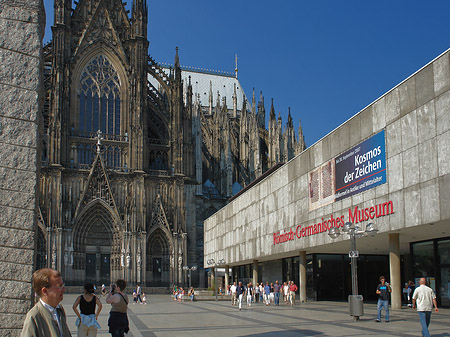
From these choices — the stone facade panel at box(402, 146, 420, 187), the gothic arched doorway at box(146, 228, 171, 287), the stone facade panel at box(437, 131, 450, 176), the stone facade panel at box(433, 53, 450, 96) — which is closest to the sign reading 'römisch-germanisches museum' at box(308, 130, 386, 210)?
the stone facade panel at box(402, 146, 420, 187)

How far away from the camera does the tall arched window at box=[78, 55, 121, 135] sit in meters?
55.2

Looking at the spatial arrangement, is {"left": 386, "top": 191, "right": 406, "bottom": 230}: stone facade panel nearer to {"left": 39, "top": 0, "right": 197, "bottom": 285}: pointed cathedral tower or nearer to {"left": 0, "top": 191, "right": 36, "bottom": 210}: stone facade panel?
{"left": 0, "top": 191, "right": 36, "bottom": 210}: stone facade panel

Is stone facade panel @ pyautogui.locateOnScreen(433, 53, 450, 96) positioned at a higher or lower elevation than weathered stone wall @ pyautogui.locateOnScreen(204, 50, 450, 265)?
higher

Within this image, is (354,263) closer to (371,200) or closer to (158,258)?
(371,200)

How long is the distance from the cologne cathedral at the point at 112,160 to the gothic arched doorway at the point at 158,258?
9 cm

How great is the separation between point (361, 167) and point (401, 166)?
2.93 metres

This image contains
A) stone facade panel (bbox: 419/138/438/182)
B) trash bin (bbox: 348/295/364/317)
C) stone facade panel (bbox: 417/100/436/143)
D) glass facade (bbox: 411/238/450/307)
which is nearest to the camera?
trash bin (bbox: 348/295/364/317)

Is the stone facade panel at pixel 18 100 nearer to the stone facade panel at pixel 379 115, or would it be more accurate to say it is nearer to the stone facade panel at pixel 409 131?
the stone facade panel at pixel 409 131

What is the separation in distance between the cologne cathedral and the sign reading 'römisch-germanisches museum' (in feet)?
89.4

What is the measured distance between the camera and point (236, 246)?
41.9 m

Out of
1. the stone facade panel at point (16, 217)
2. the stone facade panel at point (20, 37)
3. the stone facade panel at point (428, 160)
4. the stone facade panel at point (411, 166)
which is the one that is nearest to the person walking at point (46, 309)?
the stone facade panel at point (16, 217)

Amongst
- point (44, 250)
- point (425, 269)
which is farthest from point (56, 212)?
point (425, 269)

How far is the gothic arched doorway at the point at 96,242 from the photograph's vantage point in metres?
52.2

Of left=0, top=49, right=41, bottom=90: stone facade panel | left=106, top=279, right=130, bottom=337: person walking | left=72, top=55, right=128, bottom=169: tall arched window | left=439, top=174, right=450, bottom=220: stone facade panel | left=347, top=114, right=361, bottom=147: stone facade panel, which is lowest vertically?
left=106, top=279, right=130, bottom=337: person walking
